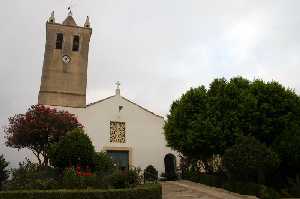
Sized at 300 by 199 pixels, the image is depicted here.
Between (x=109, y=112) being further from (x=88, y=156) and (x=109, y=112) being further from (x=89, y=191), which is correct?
(x=89, y=191)

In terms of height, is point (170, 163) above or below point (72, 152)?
above

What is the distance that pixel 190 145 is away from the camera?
23.7 m

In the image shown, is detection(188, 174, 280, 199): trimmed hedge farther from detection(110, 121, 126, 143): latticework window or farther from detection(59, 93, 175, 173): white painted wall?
detection(110, 121, 126, 143): latticework window

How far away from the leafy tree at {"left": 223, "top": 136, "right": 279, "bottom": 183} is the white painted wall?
10.0m

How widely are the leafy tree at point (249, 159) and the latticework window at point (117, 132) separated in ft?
35.4

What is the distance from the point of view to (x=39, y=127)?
74.2 ft

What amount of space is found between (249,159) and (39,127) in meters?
11.9

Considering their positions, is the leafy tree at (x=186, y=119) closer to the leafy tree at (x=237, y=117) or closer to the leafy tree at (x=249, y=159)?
the leafy tree at (x=237, y=117)

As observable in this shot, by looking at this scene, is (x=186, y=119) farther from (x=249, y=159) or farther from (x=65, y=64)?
(x=65, y=64)

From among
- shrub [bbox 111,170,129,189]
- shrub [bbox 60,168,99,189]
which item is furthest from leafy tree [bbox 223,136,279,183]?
shrub [bbox 60,168,99,189]

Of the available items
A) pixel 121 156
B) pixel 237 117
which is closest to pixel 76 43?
pixel 121 156

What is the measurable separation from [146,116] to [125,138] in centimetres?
256

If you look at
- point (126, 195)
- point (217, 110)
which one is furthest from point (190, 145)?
point (126, 195)

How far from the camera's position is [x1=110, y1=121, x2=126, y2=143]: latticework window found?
29578 mm
